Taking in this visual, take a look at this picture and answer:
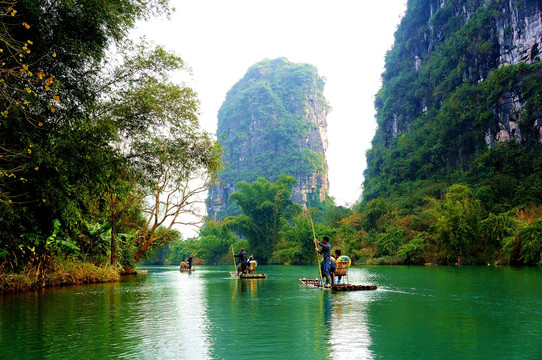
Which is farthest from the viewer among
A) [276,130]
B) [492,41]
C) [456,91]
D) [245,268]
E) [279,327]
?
[276,130]

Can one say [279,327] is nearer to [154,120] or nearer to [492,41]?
[154,120]

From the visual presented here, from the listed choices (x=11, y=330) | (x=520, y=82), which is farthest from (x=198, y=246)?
(x=11, y=330)


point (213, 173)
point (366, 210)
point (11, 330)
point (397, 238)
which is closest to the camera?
point (11, 330)

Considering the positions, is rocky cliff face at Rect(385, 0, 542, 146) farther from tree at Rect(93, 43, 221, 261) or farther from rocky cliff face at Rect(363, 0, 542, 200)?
tree at Rect(93, 43, 221, 261)

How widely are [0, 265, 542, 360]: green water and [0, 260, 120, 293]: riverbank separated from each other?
1690 mm

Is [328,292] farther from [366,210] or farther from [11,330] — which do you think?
[366,210]

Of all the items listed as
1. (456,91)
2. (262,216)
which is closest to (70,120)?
(456,91)

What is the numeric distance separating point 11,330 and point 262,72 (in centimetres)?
14765

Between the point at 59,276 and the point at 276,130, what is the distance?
373 ft

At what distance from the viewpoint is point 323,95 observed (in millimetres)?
143250

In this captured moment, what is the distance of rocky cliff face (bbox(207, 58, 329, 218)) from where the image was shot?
120562mm

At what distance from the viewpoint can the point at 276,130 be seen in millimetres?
128375

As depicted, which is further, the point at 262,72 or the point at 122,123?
the point at 262,72

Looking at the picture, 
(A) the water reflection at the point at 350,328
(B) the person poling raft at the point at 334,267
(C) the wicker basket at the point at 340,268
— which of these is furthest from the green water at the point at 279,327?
(C) the wicker basket at the point at 340,268
